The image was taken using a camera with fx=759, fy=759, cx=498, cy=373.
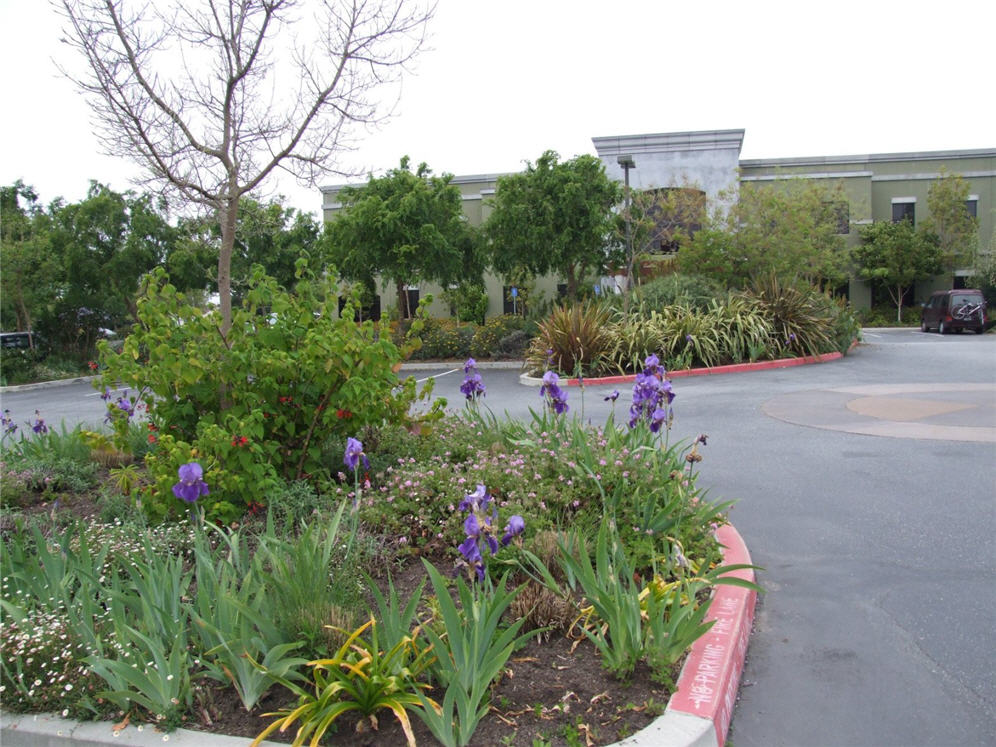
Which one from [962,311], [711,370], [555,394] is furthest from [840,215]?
[555,394]

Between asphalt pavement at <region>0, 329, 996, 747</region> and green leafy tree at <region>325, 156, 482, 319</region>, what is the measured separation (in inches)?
522

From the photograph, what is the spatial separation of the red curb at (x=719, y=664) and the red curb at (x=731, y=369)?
1000cm

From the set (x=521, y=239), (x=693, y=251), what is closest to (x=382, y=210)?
(x=521, y=239)

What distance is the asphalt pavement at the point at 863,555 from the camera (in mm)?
3135

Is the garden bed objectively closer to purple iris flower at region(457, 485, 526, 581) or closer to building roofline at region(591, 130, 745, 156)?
purple iris flower at region(457, 485, 526, 581)

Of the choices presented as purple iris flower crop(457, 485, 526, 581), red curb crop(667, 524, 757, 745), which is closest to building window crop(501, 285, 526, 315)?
red curb crop(667, 524, 757, 745)

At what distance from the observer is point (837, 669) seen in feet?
11.4

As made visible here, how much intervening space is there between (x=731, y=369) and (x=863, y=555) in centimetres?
1067

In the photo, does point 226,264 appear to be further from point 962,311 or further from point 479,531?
point 962,311

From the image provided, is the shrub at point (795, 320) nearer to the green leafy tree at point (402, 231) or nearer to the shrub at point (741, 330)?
the shrub at point (741, 330)

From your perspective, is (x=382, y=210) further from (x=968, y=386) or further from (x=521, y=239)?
(x=968, y=386)

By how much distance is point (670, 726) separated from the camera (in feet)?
9.05

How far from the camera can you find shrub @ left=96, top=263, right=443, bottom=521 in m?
4.51

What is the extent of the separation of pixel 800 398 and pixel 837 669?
8406 millimetres
